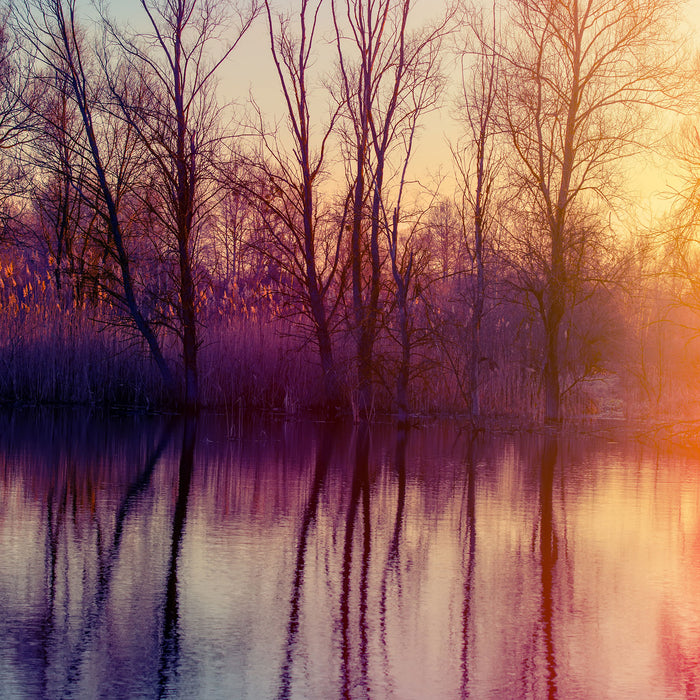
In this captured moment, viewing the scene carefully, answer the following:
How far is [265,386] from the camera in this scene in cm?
1750

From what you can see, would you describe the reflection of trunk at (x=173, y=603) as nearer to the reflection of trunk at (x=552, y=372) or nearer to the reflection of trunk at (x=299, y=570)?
the reflection of trunk at (x=299, y=570)

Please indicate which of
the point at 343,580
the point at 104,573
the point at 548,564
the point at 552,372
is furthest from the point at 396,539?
the point at 552,372

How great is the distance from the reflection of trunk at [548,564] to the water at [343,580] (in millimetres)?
16

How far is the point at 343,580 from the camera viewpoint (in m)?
5.29

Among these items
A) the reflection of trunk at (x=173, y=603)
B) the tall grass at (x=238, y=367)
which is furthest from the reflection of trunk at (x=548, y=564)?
the tall grass at (x=238, y=367)

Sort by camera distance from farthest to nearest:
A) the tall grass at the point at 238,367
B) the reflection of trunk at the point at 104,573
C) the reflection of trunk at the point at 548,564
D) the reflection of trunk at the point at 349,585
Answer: the tall grass at the point at 238,367, the reflection of trunk at the point at 548,564, the reflection of trunk at the point at 104,573, the reflection of trunk at the point at 349,585

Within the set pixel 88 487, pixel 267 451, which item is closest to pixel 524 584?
pixel 88 487

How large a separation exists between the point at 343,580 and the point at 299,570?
34 cm

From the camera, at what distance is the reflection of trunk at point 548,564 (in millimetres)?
4020

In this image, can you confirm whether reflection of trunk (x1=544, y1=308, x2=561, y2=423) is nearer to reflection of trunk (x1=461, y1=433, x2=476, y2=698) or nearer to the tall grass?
the tall grass

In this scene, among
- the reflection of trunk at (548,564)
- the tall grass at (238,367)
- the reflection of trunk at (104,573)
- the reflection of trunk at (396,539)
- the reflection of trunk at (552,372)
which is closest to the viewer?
the reflection of trunk at (104,573)

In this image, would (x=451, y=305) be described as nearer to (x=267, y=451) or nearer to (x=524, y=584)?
(x=267, y=451)

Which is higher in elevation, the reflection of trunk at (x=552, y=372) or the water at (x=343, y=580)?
the reflection of trunk at (x=552, y=372)

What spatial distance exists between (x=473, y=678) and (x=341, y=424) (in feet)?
39.9
